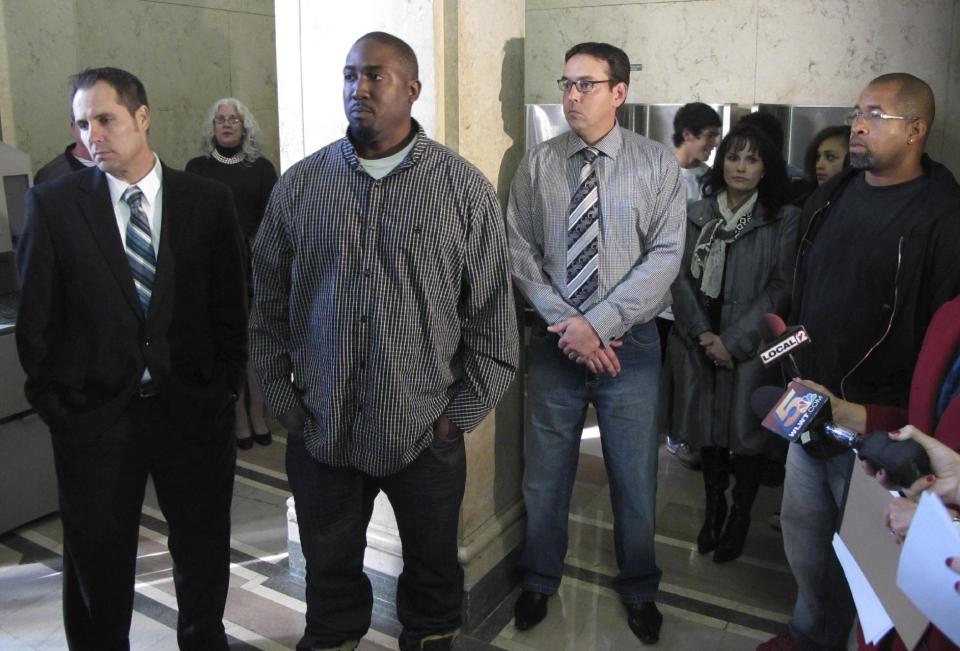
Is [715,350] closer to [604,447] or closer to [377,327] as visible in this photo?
[604,447]

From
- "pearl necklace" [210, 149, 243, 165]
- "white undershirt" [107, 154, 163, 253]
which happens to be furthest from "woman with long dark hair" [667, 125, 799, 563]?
"pearl necklace" [210, 149, 243, 165]

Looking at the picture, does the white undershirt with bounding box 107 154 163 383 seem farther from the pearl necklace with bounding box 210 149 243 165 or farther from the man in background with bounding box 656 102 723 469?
the man in background with bounding box 656 102 723 469

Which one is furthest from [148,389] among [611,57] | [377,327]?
[611,57]

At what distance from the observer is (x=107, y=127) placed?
2287 millimetres

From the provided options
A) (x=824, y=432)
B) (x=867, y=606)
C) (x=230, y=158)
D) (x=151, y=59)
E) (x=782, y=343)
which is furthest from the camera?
(x=151, y=59)

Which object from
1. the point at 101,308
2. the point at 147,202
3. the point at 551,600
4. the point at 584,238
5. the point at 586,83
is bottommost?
the point at 551,600

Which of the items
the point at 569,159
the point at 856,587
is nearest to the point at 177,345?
the point at 569,159

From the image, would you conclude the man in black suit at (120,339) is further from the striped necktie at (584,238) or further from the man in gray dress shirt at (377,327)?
the striped necktie at (584,238)

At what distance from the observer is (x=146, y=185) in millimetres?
2389

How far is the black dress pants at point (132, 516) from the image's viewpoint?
233 cm

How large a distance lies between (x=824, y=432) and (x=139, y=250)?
1777mm

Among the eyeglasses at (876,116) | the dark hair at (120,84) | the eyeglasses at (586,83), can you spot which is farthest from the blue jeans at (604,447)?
the dark hair at (120,84)

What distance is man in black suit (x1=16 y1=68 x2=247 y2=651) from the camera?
2.29 metres

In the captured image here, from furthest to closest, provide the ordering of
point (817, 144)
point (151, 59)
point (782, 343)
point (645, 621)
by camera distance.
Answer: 1. point (151, 59)
2. point (817, 144)
3. point (645, 621)
4. point (782, 343)
